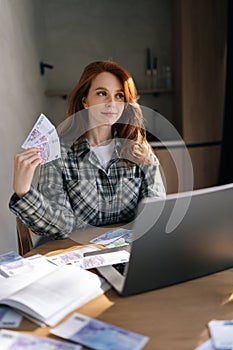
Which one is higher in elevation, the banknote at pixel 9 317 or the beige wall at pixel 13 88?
the beige wall at pixel 13 88

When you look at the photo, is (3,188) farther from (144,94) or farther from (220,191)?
(144,94)

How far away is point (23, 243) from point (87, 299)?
67cm

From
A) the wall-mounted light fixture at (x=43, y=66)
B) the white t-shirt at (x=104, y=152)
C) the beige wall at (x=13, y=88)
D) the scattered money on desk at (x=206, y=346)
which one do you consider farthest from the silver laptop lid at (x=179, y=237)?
the wall-mounted light fixture at (x=43, y=66)

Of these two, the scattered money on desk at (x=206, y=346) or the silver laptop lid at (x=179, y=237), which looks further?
the silver laptop lid at (x=179, y=237)

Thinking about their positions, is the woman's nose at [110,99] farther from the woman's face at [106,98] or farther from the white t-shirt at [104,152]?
the white t-shirt at [104,152]

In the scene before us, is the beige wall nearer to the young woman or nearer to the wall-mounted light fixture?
the wall-mounted light fixture

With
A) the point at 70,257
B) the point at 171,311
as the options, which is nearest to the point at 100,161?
the point at 70,257

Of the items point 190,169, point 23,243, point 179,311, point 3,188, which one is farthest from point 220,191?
point 190,169

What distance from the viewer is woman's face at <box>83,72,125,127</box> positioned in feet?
5.90

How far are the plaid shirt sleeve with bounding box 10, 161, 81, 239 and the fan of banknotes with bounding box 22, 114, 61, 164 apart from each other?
144 mm

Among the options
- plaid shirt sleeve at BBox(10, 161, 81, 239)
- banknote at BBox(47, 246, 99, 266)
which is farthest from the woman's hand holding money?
banknote at BBox(47, 246, 99, 266)

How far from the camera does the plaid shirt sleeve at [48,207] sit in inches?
59.6

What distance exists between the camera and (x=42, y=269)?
51.3 inches

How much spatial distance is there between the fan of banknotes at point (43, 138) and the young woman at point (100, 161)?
165 mm
